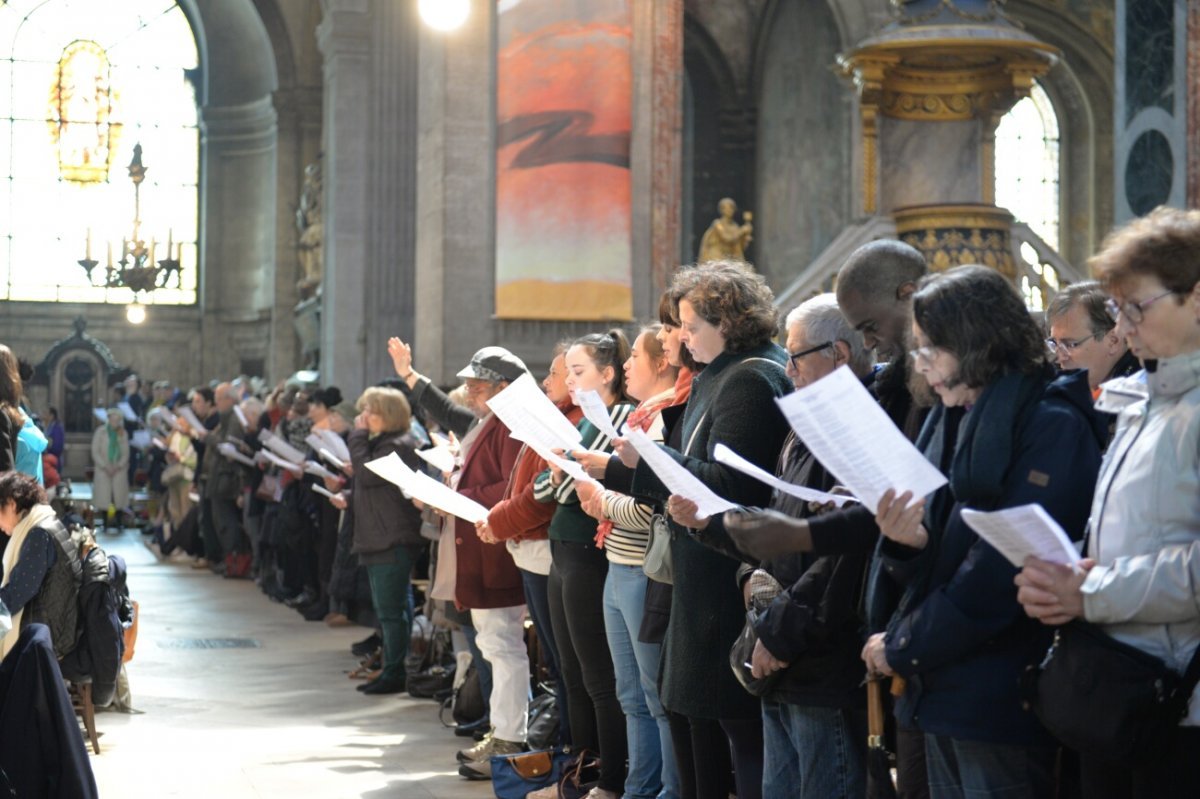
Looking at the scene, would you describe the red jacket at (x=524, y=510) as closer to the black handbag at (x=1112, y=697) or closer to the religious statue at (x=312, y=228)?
the black handbag at (x=1112, y=697)

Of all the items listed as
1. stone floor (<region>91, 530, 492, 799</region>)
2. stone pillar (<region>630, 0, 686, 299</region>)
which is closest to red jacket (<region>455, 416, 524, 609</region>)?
stone floor (<region>91, 530, 492, 799</region>)

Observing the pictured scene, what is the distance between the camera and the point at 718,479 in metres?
4.75

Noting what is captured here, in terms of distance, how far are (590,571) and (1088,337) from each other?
212 cm

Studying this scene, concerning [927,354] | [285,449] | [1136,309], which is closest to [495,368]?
[927,354]

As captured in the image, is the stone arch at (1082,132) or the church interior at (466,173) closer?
the church interior at (466,173)

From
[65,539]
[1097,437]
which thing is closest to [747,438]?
[1097,437]

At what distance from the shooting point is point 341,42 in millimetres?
20516

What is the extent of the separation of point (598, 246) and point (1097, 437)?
9.69 metres

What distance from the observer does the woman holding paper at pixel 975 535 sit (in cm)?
354

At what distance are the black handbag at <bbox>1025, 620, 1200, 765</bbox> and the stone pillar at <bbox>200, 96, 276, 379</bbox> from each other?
2837 cm

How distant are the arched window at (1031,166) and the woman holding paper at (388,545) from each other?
1832 centimetres

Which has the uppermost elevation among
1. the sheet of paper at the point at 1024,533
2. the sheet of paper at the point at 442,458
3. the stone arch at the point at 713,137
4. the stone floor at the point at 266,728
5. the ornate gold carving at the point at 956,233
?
the stone arch at the point at 713,137

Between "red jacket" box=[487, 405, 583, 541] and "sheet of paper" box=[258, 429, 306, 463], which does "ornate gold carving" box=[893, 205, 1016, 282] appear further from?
"sheet of paper" box=[258, 429, 306, 463]

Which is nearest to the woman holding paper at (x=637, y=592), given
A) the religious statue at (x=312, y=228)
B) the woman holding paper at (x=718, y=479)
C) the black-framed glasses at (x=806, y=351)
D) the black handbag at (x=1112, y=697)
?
the woman holding paper at (x=718, y=479)
